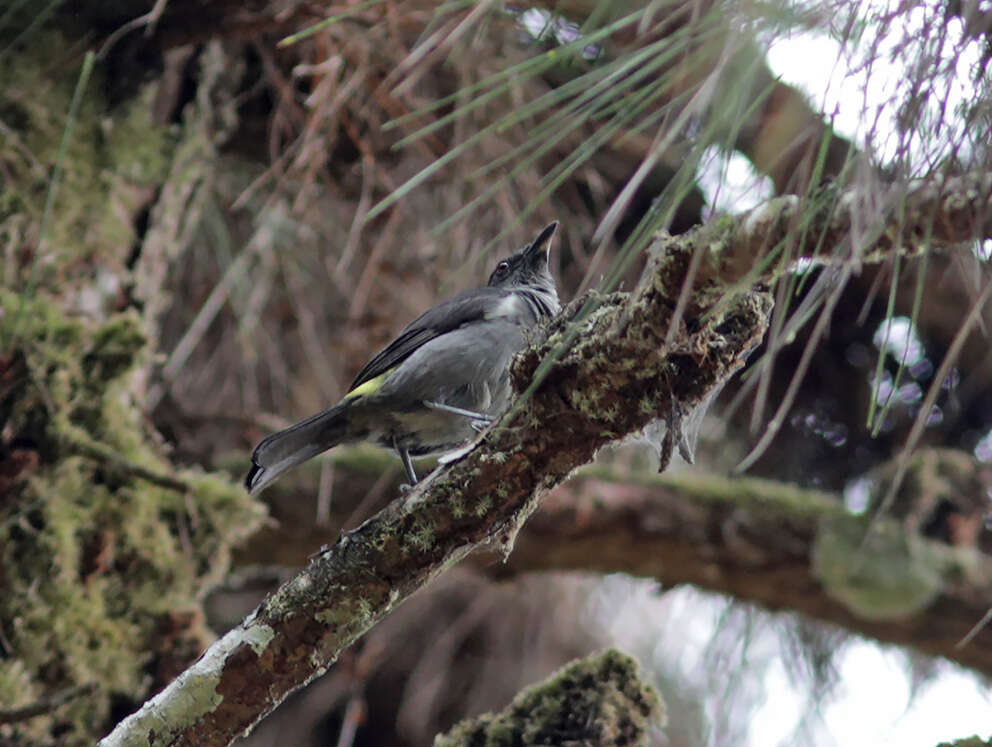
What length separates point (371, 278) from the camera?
3588mm

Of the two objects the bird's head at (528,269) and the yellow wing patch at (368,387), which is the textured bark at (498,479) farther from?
the bird's head at (528,269)

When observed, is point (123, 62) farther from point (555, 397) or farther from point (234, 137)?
point (555, 397)

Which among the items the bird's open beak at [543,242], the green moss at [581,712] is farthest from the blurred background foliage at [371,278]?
the green moss at [581,712]

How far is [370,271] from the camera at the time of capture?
3453mm

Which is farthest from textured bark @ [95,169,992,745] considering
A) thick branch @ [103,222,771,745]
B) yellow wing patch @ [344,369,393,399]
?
yellow wing patch @ [344,369,393,399]

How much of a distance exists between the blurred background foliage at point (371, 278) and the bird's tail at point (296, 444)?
0.59ft

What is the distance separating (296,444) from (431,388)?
14.3 inches

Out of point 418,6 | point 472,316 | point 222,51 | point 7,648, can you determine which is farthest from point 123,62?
point 7,648

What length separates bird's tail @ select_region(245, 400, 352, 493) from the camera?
8.75 feet

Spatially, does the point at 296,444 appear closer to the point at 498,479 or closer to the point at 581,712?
the point at 581,712

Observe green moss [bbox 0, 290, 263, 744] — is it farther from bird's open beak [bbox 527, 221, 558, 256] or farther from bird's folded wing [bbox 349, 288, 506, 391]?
bird's open beak [bbox 527, 221, 558, 256]

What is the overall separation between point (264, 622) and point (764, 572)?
2.18 meters

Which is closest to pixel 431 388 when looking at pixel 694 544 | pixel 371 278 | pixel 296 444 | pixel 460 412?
pixel 460 412

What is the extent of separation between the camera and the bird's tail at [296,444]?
267cm
